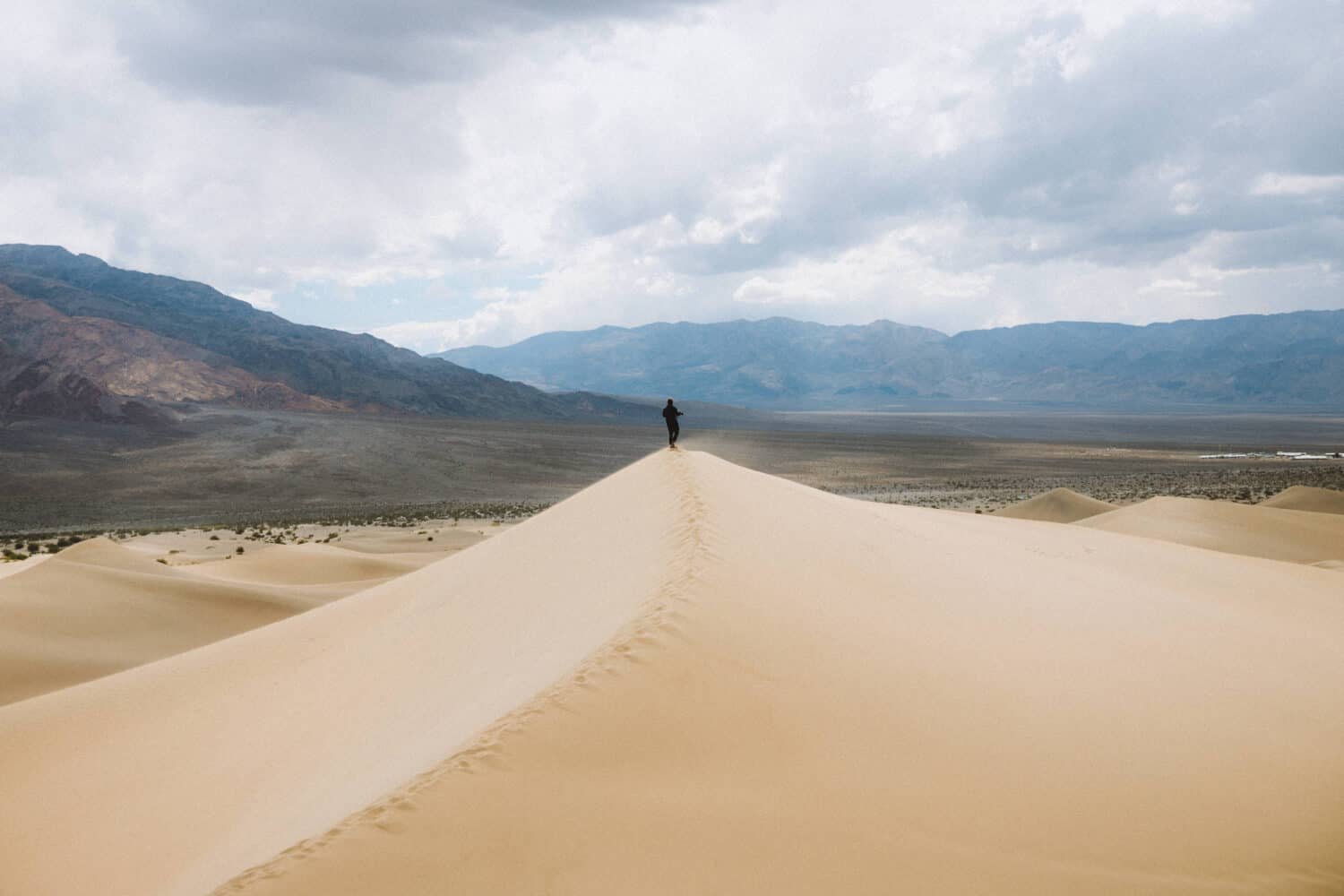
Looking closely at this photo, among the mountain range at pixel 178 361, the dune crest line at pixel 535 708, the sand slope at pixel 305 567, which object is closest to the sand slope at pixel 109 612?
the sand slope at pixel 305 567

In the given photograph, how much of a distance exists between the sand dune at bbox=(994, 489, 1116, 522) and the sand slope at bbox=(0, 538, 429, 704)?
18998 mm

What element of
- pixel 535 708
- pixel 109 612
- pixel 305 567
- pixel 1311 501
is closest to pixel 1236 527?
pixel 1311 501

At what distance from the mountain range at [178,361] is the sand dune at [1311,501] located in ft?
214

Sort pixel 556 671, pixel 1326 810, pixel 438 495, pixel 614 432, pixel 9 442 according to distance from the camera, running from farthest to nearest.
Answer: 1. pixel 614 432
2. pixel 9 442
3. pixel 438 495
4. pixel 556 671
5. pixel 1326 810

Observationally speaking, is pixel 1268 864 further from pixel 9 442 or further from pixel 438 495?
pixel 9 442

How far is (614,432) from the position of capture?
85.3 meters

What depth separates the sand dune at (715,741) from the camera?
12.0ft

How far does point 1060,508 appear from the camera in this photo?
27.0 metres

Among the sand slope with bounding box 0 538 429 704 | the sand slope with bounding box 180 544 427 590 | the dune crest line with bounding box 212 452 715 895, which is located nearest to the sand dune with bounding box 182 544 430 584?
the sand slope with bounding box 180 544 427 590

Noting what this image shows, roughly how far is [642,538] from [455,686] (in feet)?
7.16

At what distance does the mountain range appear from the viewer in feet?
215

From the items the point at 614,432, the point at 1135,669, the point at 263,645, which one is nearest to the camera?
the point at 1135,669

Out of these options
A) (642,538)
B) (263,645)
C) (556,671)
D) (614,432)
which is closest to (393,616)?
(263,645)

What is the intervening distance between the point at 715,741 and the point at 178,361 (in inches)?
3967
